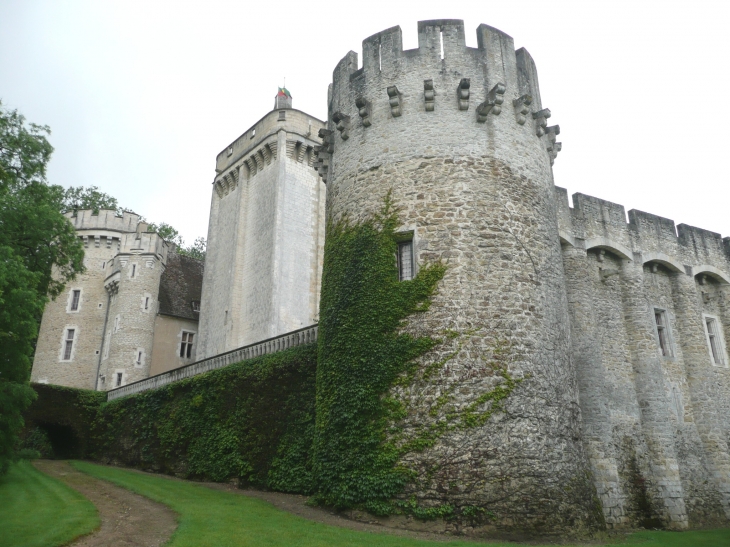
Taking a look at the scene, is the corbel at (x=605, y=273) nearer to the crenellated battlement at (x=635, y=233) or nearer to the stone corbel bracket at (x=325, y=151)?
the crenellated battlement at (x=635, y=233)

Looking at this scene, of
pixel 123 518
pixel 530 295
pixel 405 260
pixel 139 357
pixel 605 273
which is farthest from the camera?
pixel 139 357

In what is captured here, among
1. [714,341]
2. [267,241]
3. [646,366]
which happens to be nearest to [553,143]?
[646,366]

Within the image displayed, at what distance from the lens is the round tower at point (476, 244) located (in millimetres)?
10773

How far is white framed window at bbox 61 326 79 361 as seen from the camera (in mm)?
33625

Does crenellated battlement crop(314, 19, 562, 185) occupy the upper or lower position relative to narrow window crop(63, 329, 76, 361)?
upper

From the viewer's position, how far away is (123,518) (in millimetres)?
11711

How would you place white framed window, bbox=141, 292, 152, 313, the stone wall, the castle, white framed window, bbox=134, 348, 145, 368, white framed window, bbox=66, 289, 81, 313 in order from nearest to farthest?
the castle, the stone wall, white framed window, bbox=134, 348, 145, 368, white framed window, bbox=141, 292, 152, 313, white framed window, bbox=66, 289, 81, 313

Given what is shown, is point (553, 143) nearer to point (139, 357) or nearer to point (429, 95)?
point (429, 95)

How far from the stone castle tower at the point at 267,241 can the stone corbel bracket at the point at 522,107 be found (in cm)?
1562

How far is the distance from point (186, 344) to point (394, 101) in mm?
24523

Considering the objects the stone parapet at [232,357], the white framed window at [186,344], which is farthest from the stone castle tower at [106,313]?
the stone parapet at [232,357]

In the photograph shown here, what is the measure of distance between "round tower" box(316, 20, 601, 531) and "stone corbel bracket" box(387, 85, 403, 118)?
4 cm

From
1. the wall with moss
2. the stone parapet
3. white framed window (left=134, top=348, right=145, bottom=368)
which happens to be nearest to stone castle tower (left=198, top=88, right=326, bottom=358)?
white framed window (left=134, top=348, right=145, bottom=368)

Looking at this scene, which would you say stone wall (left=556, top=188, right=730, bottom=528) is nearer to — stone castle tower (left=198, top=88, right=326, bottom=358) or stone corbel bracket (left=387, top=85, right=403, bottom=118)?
stone corbel bracket (left=387, top=85, right=403, bottom=118)
